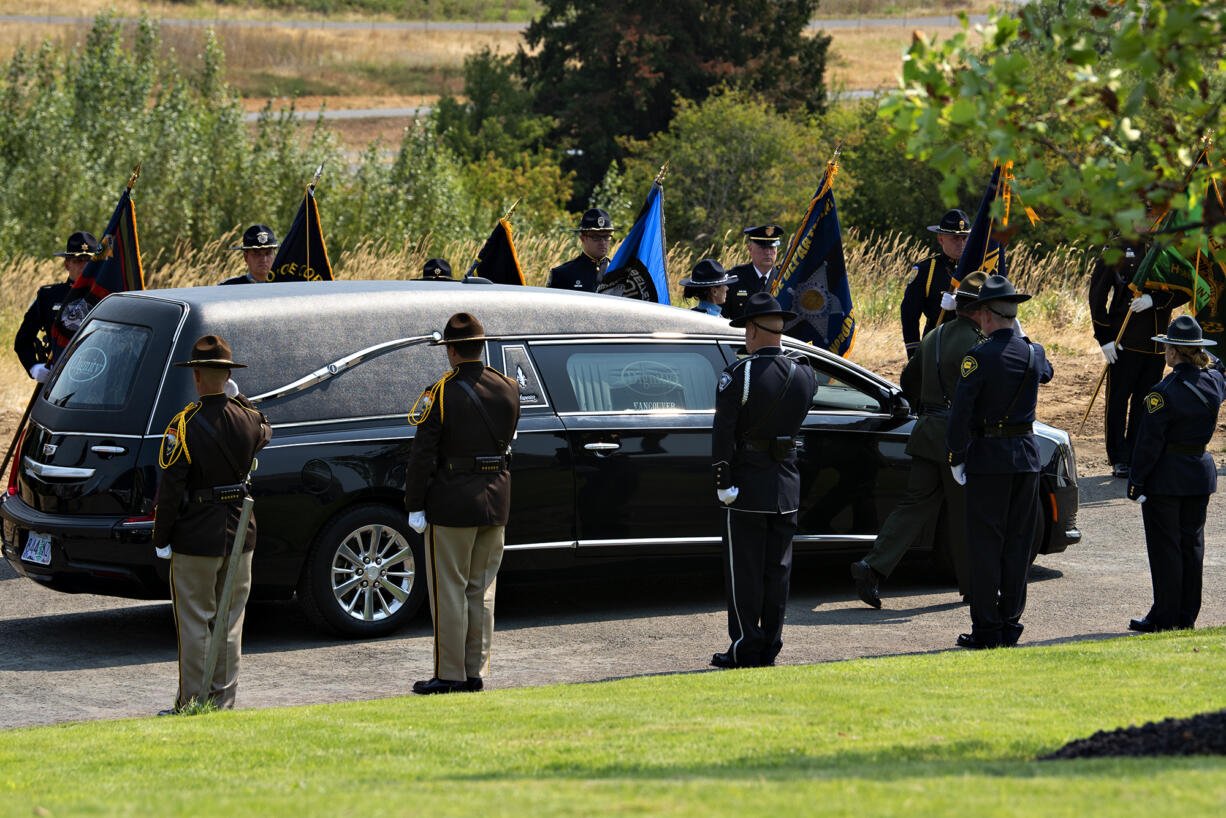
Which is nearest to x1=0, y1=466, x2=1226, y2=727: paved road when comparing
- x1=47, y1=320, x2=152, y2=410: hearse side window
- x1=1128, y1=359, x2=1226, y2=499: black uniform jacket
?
x1=1128, y1=359, x2=1226, y2=499: black uniform jacket

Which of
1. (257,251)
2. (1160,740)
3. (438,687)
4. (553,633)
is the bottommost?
(553,633)

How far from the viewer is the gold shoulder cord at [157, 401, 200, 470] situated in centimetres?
741

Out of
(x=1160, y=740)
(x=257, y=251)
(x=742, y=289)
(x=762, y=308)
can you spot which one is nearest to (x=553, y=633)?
(x=762, y=308)

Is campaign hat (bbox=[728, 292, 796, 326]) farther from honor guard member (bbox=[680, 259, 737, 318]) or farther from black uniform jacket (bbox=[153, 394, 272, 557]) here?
honor guard member (bbox=[680, 259, 737, 318])

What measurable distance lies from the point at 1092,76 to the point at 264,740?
12.5 ft

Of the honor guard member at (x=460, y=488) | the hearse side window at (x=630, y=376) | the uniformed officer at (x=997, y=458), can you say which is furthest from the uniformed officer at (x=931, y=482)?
the honor guard member at (x=460, y=488)

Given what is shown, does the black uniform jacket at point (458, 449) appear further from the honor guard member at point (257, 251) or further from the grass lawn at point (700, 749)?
the honor guard member at point (257, 251)

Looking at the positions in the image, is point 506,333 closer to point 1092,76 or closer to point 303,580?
point 303,580

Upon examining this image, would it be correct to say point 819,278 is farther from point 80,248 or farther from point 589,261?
point 80,248

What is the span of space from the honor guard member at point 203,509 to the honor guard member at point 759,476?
7.80 ft

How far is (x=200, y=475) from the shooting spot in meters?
7.46

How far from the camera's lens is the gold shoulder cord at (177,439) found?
7.41 metres

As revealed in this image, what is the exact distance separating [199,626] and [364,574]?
1569 mm

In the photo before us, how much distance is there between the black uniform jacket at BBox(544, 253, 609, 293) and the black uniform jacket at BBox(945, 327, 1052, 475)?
5.03m
